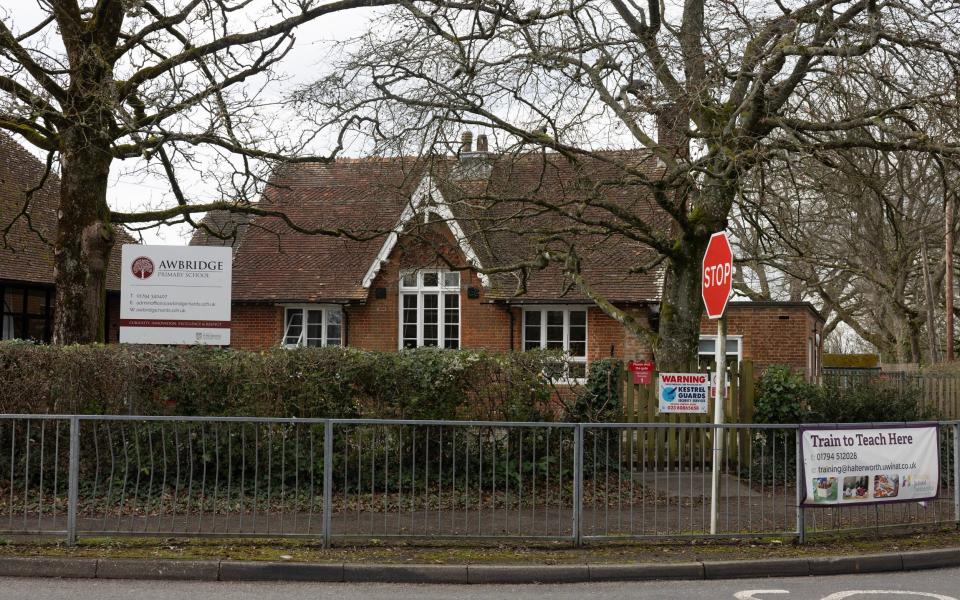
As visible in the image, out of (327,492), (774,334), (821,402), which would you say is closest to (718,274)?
(327,492)

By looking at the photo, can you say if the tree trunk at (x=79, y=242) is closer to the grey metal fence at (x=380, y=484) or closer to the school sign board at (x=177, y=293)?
the school sign board at (x=177, y=293)

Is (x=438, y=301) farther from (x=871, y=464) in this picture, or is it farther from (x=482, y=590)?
(x=482, y=590)

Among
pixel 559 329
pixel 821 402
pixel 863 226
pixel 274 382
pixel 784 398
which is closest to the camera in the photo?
pixel 274 382

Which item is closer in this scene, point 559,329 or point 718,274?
point 718,274

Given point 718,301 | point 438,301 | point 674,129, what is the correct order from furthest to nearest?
point 438,301, point 674,129, point 718,301

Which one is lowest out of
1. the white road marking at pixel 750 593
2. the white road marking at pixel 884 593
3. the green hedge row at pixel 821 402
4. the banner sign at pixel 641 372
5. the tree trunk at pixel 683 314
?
the white road marking at pixel 750 593

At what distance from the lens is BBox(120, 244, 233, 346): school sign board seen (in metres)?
14.0

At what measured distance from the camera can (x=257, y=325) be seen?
1025 inches

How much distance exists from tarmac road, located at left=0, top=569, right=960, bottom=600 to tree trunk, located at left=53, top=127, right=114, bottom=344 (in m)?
Result: 8.00

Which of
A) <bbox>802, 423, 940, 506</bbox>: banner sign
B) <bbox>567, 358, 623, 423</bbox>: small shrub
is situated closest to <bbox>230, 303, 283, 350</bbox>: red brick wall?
<bbox>567, 358, 623, 423</bbox>: small shrub

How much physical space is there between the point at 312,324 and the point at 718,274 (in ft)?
58.7

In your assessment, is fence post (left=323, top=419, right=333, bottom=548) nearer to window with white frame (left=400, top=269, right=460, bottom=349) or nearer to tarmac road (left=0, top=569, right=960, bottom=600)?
tarmac road (left=0, top=569, right=960, bottom=600)

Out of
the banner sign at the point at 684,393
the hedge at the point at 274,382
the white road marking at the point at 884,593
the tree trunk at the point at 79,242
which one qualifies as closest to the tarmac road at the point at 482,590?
the white road marking at the point at 884,593

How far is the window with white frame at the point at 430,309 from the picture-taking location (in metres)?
25.5
